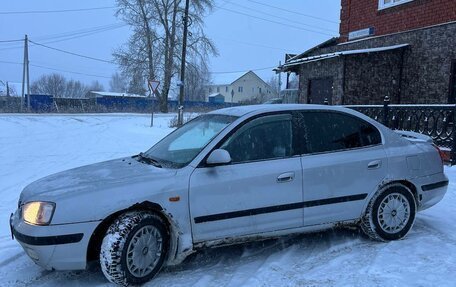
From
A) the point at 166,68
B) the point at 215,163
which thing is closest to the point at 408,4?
the point at 215,163

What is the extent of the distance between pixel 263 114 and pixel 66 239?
2.22m

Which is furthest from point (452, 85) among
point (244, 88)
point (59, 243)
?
point (244, 88)

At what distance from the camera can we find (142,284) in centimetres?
405

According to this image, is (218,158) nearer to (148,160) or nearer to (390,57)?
(148,160)

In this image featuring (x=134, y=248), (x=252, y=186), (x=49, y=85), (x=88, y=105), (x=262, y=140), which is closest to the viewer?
(x=134, y=248)

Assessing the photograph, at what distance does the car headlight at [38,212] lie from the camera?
3809 mm

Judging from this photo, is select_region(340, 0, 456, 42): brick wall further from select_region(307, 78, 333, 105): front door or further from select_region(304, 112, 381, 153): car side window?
select_region(304, 112, 381, 153): car side window

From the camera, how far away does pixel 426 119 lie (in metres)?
10.5

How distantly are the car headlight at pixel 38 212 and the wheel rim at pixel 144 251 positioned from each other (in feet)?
2.32

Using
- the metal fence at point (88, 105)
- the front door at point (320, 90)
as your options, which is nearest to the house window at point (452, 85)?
the front door at point (320, 90)

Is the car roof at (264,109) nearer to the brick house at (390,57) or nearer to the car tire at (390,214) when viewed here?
the car tire at (390,214)

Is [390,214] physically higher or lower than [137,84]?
lower

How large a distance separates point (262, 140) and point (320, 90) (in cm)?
1272

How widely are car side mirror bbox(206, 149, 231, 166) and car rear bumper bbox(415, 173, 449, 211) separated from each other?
7.75ft
